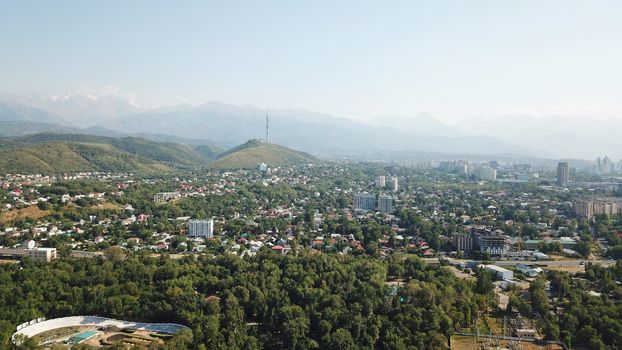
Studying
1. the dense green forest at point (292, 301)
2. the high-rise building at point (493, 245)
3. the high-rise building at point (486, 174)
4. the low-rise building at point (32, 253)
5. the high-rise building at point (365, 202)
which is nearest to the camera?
the dense green forest at point (292, 301)

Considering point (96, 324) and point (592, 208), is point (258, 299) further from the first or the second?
point (592, 208)

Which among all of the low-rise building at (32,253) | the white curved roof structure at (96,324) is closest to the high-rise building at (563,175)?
the white curved roof structure at (96,324)

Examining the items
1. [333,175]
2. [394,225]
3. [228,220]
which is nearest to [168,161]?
[333,175]

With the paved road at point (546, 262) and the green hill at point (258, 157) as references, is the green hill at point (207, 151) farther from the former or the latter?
the paved road at point (546, 262)

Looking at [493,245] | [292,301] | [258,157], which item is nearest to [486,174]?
[258,157]

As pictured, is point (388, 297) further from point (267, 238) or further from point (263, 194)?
point (263, 194)

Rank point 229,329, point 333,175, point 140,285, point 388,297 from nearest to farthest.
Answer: point 229,329 < point 388,297 < point 140,285 < point 333,175
